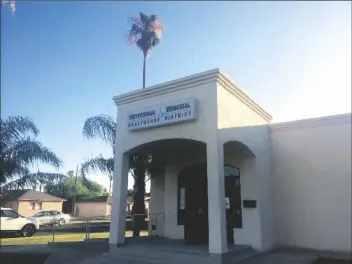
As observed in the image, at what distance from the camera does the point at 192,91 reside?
905 cm

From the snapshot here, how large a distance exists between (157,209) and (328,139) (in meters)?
8.23

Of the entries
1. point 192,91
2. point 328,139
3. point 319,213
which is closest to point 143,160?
point 192,91

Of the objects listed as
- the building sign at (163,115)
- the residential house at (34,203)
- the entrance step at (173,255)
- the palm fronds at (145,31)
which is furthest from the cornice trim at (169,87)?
the residential house at (34,203)

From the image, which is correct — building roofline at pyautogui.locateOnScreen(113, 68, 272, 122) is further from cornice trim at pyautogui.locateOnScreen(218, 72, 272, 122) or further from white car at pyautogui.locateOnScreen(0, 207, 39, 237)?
white car at pyautogui.locateOnScreen(0, 207, 39, 237)

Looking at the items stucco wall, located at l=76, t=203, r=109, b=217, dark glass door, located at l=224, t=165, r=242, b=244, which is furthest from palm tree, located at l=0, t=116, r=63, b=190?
stucco wall, located at l=76, t=203, r=109, b=217

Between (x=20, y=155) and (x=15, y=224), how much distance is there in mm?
6768

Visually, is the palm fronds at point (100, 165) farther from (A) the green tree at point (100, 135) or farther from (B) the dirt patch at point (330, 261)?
(B) the dirt patch at point (330, 261)

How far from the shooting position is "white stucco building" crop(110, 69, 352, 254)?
7887mm

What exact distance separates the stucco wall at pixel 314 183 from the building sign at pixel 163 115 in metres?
2.72

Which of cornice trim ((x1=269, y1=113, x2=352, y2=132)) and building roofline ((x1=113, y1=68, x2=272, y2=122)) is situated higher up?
building roofline ((x1=113, y1=68, x2=272, y2=122))

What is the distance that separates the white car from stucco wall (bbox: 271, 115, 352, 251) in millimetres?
14086

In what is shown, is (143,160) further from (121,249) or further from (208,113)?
(208,113)

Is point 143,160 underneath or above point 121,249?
above

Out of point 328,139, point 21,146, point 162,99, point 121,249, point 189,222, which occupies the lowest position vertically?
point 121,249
